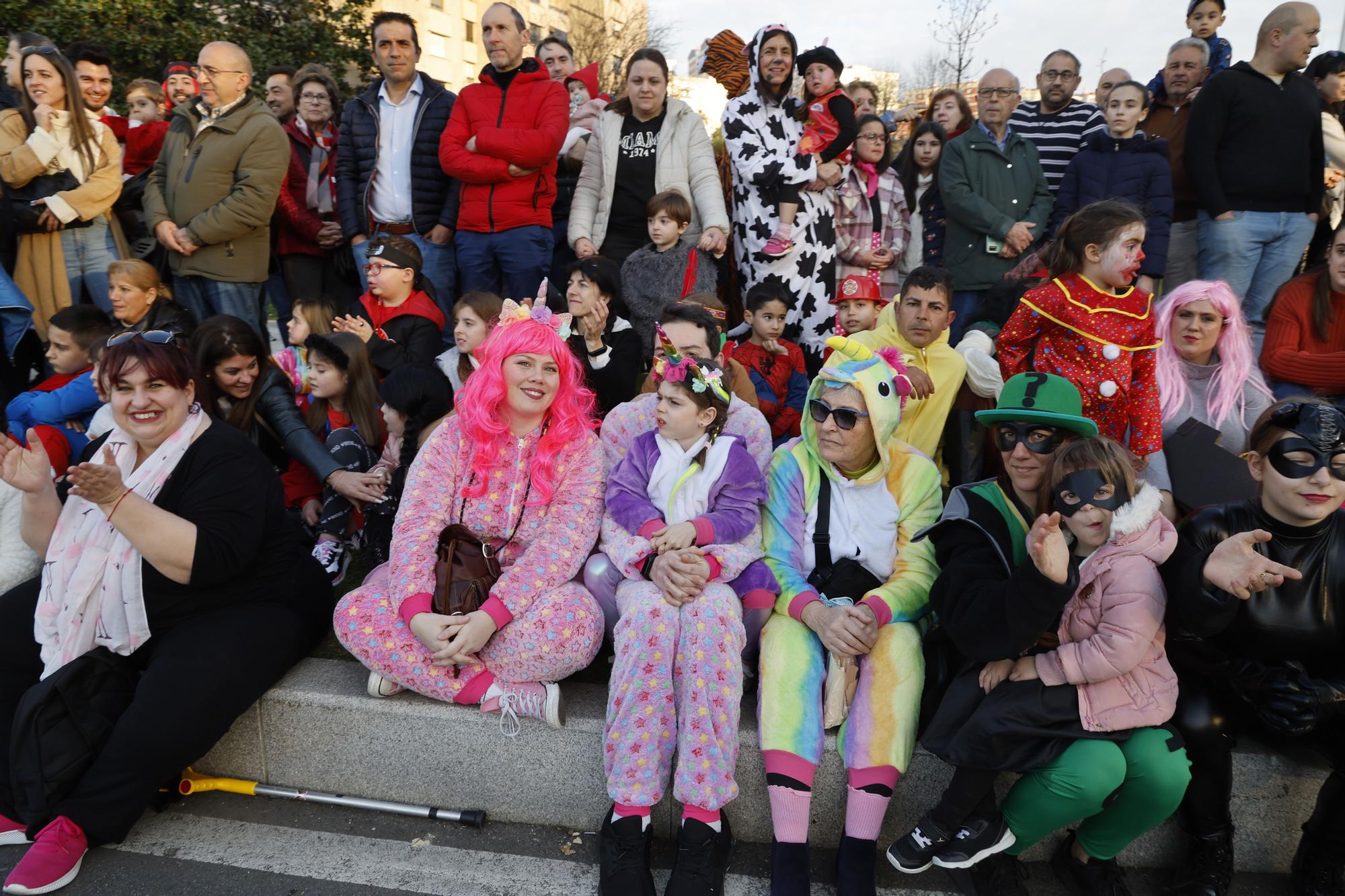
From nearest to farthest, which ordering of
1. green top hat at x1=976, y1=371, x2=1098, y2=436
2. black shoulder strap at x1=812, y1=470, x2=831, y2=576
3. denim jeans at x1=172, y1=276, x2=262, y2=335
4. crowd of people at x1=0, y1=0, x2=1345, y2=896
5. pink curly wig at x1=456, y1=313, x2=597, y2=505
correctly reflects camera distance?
crowd of people at x1=0, y1=0, x2=1345, y2=896, green top hat at x1=976, y1=371, x2=1098, y2=436, black shoulder strap at x1=812, y1=470, x2=831, y2=576, pink curly wig at x1=456, y1=313, x2=597, y2=505, denim jeans at x1=172, y1=276, x2=262, y2=335

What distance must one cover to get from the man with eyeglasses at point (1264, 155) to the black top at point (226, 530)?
5.29m

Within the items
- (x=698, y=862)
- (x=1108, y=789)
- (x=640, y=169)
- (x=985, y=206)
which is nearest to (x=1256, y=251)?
(x=985, y=206)

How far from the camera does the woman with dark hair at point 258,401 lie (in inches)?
155

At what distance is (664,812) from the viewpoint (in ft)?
9.15

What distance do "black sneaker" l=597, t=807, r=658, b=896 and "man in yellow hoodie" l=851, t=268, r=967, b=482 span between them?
2163mm

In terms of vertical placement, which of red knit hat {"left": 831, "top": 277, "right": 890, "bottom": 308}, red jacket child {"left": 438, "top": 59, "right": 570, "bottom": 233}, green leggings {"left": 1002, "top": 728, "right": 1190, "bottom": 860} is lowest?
green leggings {"left": 1002, "top": 728, "right": 1190, "bottom": 860}

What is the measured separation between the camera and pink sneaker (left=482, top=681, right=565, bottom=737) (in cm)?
283

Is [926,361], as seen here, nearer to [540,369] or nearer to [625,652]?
[540,369]

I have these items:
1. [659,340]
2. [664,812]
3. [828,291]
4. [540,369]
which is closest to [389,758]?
Result: [664,812]

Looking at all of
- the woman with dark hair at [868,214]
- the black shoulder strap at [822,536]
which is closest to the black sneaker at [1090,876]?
the black shoulder strap at [822,536]

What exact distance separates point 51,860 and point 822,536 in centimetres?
260

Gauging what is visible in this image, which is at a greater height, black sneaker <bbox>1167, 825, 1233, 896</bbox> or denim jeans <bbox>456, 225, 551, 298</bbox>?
denim jeans <bbox>456, 225, 551, 298</bbox>

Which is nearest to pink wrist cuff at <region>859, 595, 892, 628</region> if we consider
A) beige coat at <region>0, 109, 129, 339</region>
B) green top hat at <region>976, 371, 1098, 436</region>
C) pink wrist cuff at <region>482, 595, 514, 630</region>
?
green top hat at <region>976, 371, 1098, 436</region>

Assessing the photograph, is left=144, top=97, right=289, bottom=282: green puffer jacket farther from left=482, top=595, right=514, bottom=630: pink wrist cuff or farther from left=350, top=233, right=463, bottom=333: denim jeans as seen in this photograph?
left=482, top=595, right=514, bottom=630: pink wrist cuff
